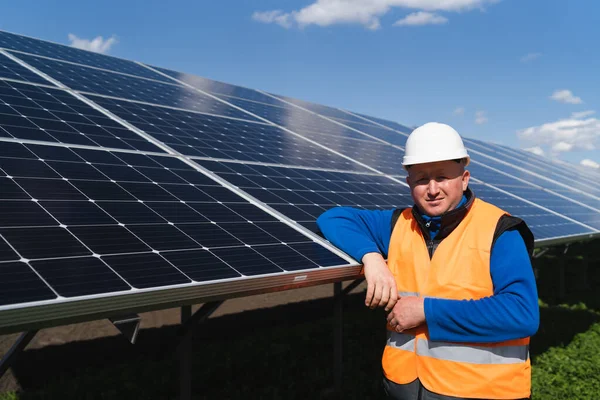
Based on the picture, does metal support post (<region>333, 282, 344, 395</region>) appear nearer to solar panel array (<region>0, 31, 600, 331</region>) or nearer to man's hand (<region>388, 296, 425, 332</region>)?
solar panel array (<region>0, 31, 600, 331</region>)

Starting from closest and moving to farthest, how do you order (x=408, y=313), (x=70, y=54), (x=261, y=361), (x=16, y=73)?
1. (x=408, y=313)
2. (x=16, y=73)
3. (x=261, y=361)
4. (x=70, y=54)

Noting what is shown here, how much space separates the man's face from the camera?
4023mm

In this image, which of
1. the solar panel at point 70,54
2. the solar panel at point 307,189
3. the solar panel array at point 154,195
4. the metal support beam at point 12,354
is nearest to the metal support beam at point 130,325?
the solar panel array at point 154,195

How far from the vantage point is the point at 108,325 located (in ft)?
47.5

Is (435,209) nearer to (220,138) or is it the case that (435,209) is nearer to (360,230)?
(360,230)

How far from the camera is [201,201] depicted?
597cm

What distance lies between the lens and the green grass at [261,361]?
1030 cm

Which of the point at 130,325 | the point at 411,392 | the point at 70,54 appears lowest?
the point at 411,392

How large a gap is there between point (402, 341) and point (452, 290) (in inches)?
22.1

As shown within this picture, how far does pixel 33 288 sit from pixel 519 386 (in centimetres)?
329

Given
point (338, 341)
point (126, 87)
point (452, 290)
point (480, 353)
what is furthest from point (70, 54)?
point (480, 353)

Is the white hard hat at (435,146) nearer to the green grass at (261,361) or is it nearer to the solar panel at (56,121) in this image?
the solar panel at (56,121)

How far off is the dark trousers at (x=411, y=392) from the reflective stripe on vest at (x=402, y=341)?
24 centimetres

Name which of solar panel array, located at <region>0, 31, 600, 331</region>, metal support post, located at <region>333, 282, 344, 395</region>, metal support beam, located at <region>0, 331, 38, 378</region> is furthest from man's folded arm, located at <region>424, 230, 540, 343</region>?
metal support post, located at <region>333, 282, 344, 395</region>
